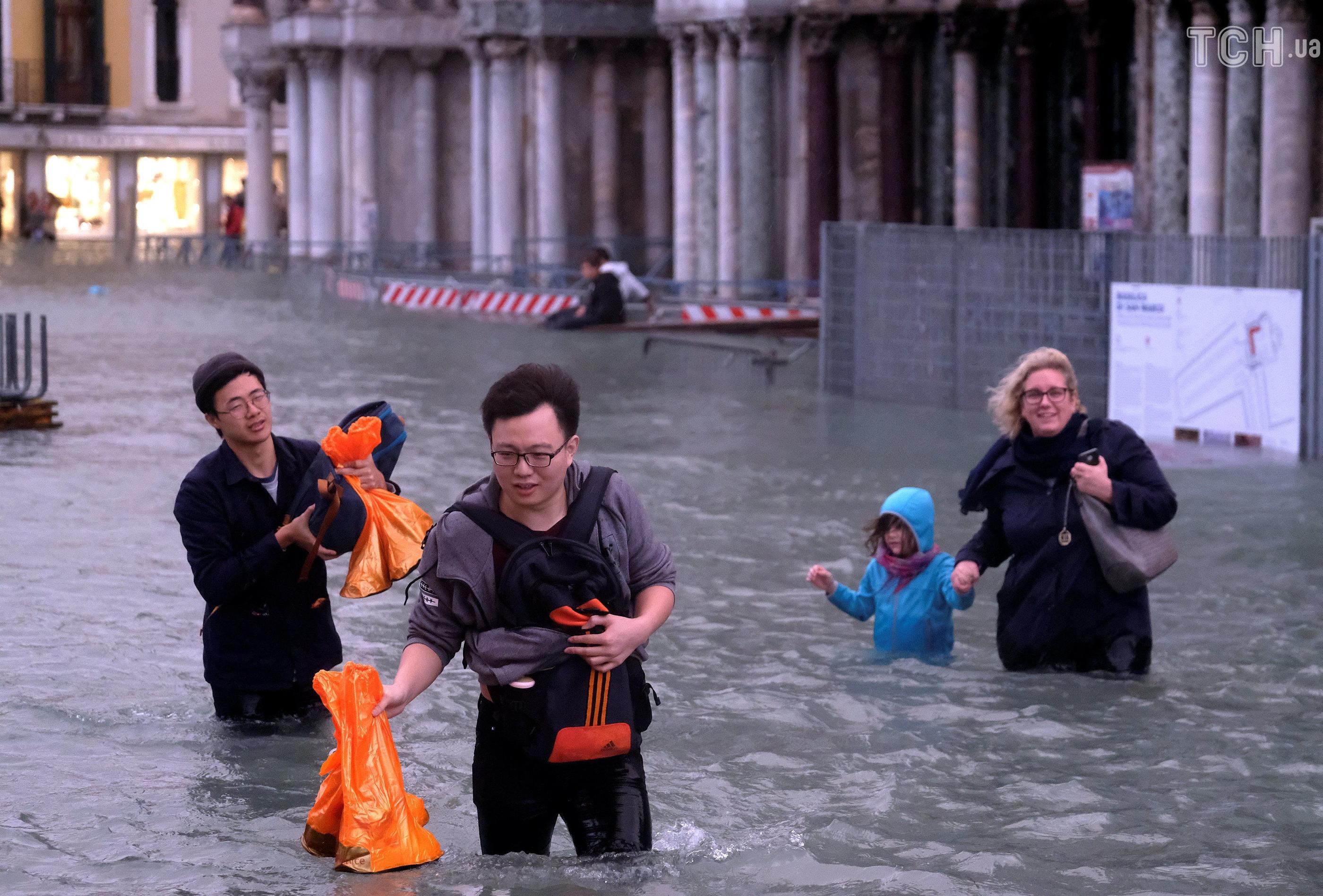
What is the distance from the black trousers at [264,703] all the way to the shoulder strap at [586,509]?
240cm

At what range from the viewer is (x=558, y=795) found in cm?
514

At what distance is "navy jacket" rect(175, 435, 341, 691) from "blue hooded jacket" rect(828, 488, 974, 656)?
85.5 inches

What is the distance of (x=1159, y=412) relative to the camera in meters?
15.3

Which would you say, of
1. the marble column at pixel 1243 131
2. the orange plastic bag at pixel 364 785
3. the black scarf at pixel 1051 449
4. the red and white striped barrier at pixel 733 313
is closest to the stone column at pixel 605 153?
the red and white striped barrier at pixel 733 313

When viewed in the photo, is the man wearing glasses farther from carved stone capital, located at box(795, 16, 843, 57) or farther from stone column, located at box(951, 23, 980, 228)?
carved stone capital, located at box(795, 16, 843, 57)

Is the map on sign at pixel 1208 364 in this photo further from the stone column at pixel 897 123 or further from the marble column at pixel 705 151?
the marble column at pixel 705 151

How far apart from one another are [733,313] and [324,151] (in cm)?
1995

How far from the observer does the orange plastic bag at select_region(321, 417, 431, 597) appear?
6.68m

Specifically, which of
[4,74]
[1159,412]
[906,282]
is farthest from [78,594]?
[4,74]

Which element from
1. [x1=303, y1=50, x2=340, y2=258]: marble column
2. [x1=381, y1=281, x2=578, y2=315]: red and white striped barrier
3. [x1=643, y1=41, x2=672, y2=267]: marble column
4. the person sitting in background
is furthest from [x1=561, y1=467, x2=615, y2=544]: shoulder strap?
[x1=303, y1=50, x2=340, y2=258]: marble column

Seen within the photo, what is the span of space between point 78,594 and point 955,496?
213 inches

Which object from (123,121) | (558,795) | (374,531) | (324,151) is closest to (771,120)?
(324,151)

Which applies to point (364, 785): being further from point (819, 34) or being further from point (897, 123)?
point (897, 123)

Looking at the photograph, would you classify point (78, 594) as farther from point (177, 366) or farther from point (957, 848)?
point (177, 366)
